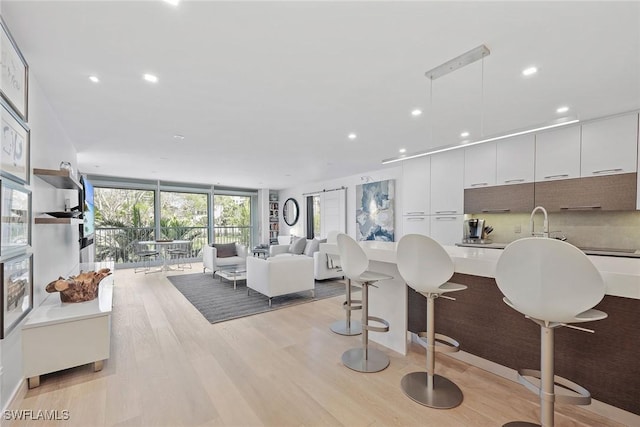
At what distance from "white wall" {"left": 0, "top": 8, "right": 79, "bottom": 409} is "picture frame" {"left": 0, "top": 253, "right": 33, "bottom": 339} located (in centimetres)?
10

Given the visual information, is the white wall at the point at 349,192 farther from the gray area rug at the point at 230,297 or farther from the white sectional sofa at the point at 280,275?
the white sectional sofa at the point at 280,275

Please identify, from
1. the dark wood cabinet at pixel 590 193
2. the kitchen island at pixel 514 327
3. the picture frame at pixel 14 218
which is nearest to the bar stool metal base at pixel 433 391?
the kitchen island at pixel 514 327

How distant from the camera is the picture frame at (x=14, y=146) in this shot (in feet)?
5.40

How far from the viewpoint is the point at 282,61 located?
6.63 ft

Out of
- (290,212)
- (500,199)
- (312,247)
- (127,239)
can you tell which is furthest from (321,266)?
(127,239)

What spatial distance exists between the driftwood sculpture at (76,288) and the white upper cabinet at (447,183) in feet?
15.3

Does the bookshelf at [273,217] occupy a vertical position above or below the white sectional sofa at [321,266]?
above

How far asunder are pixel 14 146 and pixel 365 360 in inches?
117

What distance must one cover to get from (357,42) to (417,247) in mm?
1404

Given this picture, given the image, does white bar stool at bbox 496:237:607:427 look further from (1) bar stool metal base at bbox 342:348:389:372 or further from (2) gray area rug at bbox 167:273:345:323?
(2) gray area rug at bbox 167:273:345:323

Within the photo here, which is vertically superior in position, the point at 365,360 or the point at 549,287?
the point at 549,287

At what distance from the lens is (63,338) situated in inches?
81.0

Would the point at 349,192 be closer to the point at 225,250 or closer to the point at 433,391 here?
the point at 225,250

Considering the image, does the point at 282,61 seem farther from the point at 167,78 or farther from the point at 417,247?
the point at 417,247
